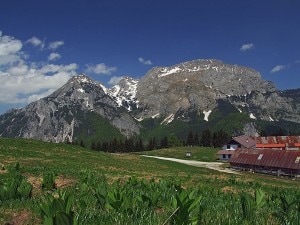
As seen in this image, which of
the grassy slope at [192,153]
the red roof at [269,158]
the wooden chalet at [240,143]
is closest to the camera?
the red roof at [269,158]

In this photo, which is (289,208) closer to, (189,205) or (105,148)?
(189,205)

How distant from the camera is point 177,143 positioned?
193 meters

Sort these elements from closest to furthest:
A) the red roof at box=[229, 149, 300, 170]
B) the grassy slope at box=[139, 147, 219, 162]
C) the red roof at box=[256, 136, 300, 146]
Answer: the red roof at box=[229, 149, 300, 170]
the grassy slope at box=[139, 147, 219, 162]
the red roof at box=[256, 136, 300, 146]

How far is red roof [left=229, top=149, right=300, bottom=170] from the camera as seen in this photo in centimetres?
8156

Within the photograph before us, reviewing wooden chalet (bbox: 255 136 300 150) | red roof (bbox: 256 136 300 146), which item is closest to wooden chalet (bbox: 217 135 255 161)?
wooden chalet (bbox: 255 136 300 150)

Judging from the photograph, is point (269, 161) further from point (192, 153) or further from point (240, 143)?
point (240, 143)

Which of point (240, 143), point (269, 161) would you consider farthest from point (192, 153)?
point (269, 161)

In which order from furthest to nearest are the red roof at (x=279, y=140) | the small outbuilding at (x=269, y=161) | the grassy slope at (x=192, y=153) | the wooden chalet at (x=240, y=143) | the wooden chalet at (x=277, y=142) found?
the red roof at (x=279, y=140), the wooden chalet at (x=277, y=142), the wooden chalet at (x=240, y=143), the grassy slope at (x=192, y=153), the small outbuilding at (x=269, y=161)

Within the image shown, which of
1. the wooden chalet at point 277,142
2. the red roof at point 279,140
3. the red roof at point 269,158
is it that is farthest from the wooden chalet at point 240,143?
the red roof at point 269,158

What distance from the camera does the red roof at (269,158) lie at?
81.6 m

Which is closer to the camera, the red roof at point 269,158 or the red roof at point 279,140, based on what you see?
the red roof at point 269,158

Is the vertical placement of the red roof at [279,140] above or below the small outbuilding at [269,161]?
above

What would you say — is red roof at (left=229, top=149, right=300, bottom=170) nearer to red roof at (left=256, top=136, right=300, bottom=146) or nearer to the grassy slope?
the grassy slope

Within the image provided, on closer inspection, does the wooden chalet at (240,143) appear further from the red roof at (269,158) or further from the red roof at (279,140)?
the red roof at (269,158)
